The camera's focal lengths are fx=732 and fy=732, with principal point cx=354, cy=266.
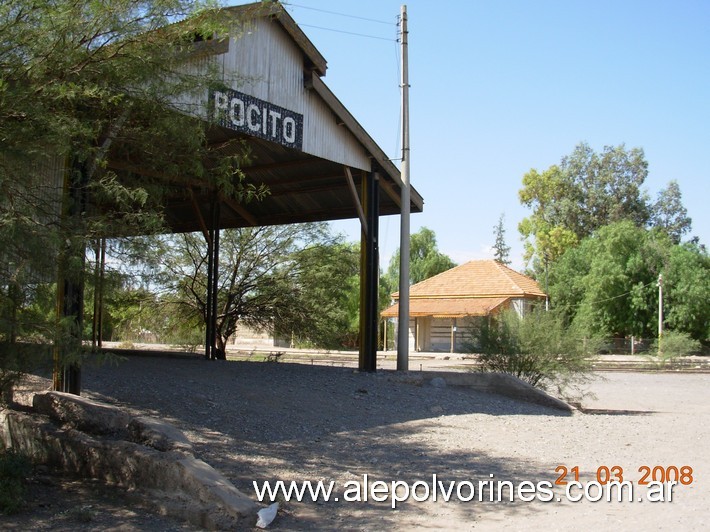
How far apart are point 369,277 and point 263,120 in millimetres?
4169

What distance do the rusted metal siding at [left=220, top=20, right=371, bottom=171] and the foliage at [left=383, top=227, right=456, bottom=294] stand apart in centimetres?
4967

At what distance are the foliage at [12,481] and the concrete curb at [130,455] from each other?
0.56 m

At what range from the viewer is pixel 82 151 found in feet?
24.5

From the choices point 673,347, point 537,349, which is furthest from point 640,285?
point 537,349

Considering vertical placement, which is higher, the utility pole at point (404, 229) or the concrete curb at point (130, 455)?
the utility pole at point (404, 229)

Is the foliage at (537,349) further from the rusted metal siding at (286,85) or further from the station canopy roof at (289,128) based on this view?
the rusted metal siding at (286,85)

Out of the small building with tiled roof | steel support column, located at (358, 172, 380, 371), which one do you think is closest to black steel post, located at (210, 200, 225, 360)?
steel support column, located at (358, 172, 380, 371)

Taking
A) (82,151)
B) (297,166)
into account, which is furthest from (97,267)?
(297,166)

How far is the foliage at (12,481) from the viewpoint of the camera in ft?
20.3

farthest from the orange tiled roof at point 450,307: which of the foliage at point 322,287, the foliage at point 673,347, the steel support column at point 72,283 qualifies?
the steel support column at point 72,283

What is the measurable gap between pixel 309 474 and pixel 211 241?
40.7 ft

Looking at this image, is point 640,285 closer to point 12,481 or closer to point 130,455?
point 130,455

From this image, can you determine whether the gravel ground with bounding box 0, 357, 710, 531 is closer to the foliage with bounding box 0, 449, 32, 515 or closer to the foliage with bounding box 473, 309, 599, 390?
the foliage with bounding box 0, 449, 32, 515

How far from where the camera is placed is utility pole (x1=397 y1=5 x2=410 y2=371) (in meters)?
15.3
